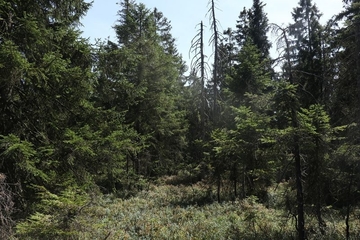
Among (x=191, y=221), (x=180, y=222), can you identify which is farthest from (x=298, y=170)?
(x=180, y=222)

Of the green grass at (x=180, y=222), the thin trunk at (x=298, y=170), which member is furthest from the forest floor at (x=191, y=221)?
the thin trunk at (x=298, y=170)

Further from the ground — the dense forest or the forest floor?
the dense forest

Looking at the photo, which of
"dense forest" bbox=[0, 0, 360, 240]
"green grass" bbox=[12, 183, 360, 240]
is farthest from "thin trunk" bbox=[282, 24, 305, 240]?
"green grass" bbox=[12, 183, 360, 240]

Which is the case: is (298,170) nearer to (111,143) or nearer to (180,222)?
(180,222)

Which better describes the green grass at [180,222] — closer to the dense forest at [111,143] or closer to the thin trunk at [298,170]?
the dense forest at [111,143]

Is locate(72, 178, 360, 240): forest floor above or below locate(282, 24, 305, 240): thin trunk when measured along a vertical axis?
below

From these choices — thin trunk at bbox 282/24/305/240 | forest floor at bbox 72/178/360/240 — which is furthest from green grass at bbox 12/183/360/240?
thin trunk at bbox 282/24/305/240

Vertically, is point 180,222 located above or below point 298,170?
below

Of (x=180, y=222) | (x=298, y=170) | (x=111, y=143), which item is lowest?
(x=180, y=222)

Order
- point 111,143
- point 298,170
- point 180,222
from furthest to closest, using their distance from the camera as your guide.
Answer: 1. point 180,222
2. point 111,143
3. point 298,170

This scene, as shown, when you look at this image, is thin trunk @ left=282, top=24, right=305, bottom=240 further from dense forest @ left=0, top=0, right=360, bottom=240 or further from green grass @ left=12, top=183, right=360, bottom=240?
green grass @ left=12, top=183, right=360, bottom=240

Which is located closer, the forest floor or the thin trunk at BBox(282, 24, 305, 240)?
the thin trunk at BBox(282, 24, 305, 240)

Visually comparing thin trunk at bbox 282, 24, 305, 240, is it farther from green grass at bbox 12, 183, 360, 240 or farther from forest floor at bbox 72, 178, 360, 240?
green grass at bbox 12, 183, 360, 240

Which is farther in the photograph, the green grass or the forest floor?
the forest floor
